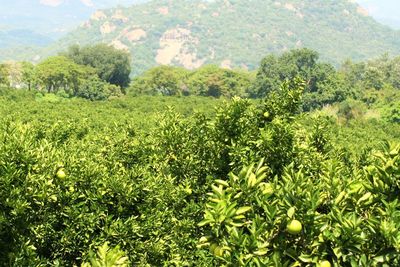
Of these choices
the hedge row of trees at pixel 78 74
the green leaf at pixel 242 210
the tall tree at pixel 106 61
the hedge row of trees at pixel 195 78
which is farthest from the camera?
the tall tree at pixel 106 61

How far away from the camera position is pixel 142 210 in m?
6.67

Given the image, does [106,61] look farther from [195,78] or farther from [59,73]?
[195,78]

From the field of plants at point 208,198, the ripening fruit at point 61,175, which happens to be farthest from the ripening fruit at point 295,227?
the ripening fruit at point 61,175

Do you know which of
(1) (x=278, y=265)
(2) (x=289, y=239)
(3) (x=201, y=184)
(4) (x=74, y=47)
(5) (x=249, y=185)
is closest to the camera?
(1) (x=278, y=265)

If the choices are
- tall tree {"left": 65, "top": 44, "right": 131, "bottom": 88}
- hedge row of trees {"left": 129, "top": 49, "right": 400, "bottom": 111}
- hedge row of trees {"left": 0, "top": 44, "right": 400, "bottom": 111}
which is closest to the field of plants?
hedge row of trees {"left": 0, "top": 44, "right": 400, "bottom": 111}

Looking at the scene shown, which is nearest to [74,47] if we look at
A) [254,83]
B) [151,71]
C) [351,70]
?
[151,71]

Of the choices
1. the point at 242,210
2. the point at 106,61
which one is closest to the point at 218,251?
the point at 242,210

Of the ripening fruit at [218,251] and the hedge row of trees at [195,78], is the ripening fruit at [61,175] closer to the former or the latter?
the ripening fruit at [218,251]

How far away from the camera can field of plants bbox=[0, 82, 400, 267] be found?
347 centimetres

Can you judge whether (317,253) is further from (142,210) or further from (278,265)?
(142,210)

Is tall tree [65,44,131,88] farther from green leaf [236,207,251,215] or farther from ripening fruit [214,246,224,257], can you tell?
green leaf [236,207,251,215]

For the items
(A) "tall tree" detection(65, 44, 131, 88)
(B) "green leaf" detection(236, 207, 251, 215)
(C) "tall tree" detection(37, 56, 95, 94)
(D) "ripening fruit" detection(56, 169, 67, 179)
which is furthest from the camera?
(A) "tall tree" detection(65, 44, 131, 88)

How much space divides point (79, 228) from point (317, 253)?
12.5 ft

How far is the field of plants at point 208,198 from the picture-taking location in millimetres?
3469
